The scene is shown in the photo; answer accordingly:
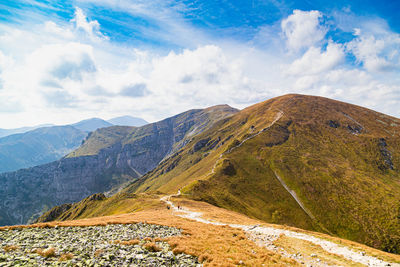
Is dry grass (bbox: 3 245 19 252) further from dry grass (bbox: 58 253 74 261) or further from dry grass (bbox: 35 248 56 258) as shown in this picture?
dry grass (bbox: 58 253 74 261)

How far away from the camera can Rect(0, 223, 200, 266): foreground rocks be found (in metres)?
13.0

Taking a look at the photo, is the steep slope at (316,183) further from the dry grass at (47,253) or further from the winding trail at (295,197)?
the dry grass at (47,253)

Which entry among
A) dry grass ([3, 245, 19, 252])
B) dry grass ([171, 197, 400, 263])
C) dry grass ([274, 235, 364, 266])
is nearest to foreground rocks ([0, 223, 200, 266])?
dry grass ([3, 245, 19, 252])

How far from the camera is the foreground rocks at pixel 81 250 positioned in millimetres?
12956

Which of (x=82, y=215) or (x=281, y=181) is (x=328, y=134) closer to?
(x=281, y=181)

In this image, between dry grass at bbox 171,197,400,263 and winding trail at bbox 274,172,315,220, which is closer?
dry grass at bbox 171,197,400,263

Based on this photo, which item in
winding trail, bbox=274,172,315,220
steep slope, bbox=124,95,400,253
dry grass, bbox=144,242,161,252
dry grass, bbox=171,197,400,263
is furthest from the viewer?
winding trail, bbox=274,172,315,220

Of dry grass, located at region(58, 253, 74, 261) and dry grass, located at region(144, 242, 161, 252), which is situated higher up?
dry grass, located at region(58, 253, 74, 261)

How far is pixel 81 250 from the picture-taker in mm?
15109

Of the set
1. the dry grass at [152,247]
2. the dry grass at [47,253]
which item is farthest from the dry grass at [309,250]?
the dry grass at [47,253]

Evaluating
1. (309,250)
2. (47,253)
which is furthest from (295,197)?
(47,253)

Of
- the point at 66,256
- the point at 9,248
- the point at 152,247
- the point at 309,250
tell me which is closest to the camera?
the point at 66,256

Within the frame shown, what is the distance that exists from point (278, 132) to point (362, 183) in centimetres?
8219

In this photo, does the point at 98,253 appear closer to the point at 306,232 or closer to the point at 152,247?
the point at 152,247
